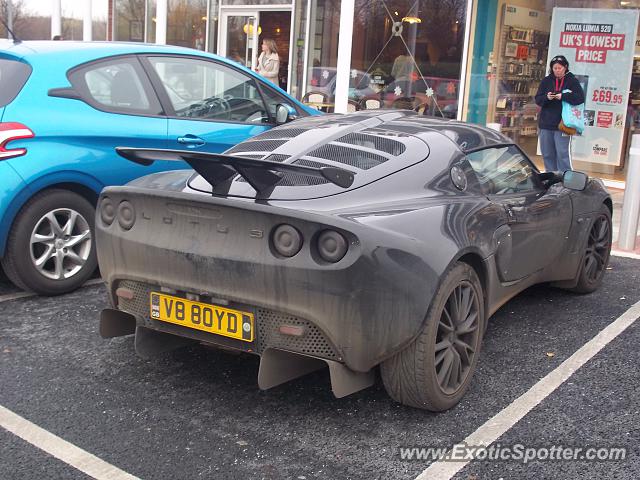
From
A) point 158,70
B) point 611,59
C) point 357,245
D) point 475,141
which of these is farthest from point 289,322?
point 611,59

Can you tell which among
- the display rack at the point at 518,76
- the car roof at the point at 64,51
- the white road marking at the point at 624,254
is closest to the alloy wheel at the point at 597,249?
the white road marking at the point at 624,254

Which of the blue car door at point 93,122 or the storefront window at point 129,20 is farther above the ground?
the storefront window at point 129,20

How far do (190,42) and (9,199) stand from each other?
1155cm

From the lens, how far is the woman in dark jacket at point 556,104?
9.45m

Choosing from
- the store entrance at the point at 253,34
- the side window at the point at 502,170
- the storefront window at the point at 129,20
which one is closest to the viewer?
the side window at the point at 502,170

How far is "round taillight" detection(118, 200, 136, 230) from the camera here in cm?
359

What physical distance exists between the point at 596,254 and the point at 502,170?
58.8 inches

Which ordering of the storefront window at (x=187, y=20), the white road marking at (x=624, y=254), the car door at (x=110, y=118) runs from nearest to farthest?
the car door at (x=110, y=118), the white road marking at (x=624, y=254), the storefront window at (x=187, y=20)

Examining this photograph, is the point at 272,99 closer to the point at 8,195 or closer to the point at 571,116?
the point at 8,195

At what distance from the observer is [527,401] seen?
3.74 m

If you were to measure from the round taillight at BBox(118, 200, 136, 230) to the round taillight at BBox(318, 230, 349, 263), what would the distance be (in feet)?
3.22

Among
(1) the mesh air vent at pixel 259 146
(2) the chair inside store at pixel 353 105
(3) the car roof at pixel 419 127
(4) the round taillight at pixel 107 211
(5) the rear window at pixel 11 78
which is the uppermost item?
(5) the rear window at pixel 11 78

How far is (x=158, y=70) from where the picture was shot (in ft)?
19.0

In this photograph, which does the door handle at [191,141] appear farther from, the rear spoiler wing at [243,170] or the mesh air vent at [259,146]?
the rear spoiler wing at [243,170]
